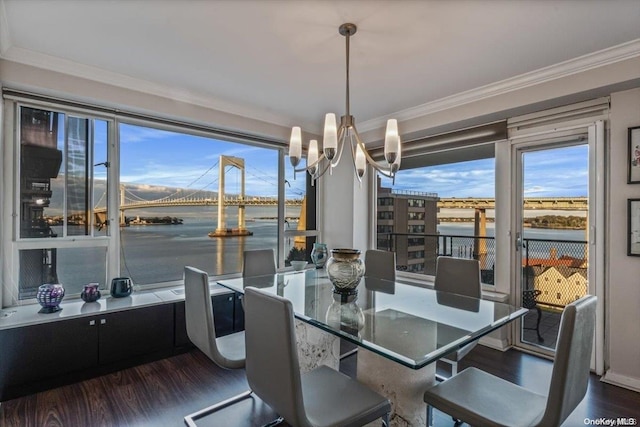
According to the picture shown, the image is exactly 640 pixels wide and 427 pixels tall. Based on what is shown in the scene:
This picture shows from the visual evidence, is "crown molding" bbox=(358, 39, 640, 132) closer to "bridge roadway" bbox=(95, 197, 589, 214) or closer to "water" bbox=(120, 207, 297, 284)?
"bridge roadway" bbox=(95, 197, 589, 214)

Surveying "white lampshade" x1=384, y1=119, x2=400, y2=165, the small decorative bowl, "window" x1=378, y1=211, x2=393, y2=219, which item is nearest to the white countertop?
the small decorative bowl

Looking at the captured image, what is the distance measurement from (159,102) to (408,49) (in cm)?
227

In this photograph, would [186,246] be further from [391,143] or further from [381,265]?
[391,143]

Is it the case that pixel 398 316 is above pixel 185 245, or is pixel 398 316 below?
below

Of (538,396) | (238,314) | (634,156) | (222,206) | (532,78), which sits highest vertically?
(532,78)

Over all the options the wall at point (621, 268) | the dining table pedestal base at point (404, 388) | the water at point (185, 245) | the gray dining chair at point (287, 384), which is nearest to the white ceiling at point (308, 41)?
the wall at point (621, 268)

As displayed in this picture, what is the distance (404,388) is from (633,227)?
2149 mm

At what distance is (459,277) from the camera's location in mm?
2705

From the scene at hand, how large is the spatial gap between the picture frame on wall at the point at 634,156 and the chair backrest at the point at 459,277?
50.1 inches

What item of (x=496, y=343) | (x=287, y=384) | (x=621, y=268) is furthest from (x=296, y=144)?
(x=496, y=343)

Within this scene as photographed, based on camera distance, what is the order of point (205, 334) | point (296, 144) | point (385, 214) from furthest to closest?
point (385, 214) → point (296, 144) → point (205, 334)

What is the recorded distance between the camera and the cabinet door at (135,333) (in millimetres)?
2619

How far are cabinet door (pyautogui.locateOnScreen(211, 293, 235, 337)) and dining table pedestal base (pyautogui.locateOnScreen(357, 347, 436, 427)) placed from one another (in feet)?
6.14

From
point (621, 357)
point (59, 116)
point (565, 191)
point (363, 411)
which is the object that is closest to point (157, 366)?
point (363, 411)
